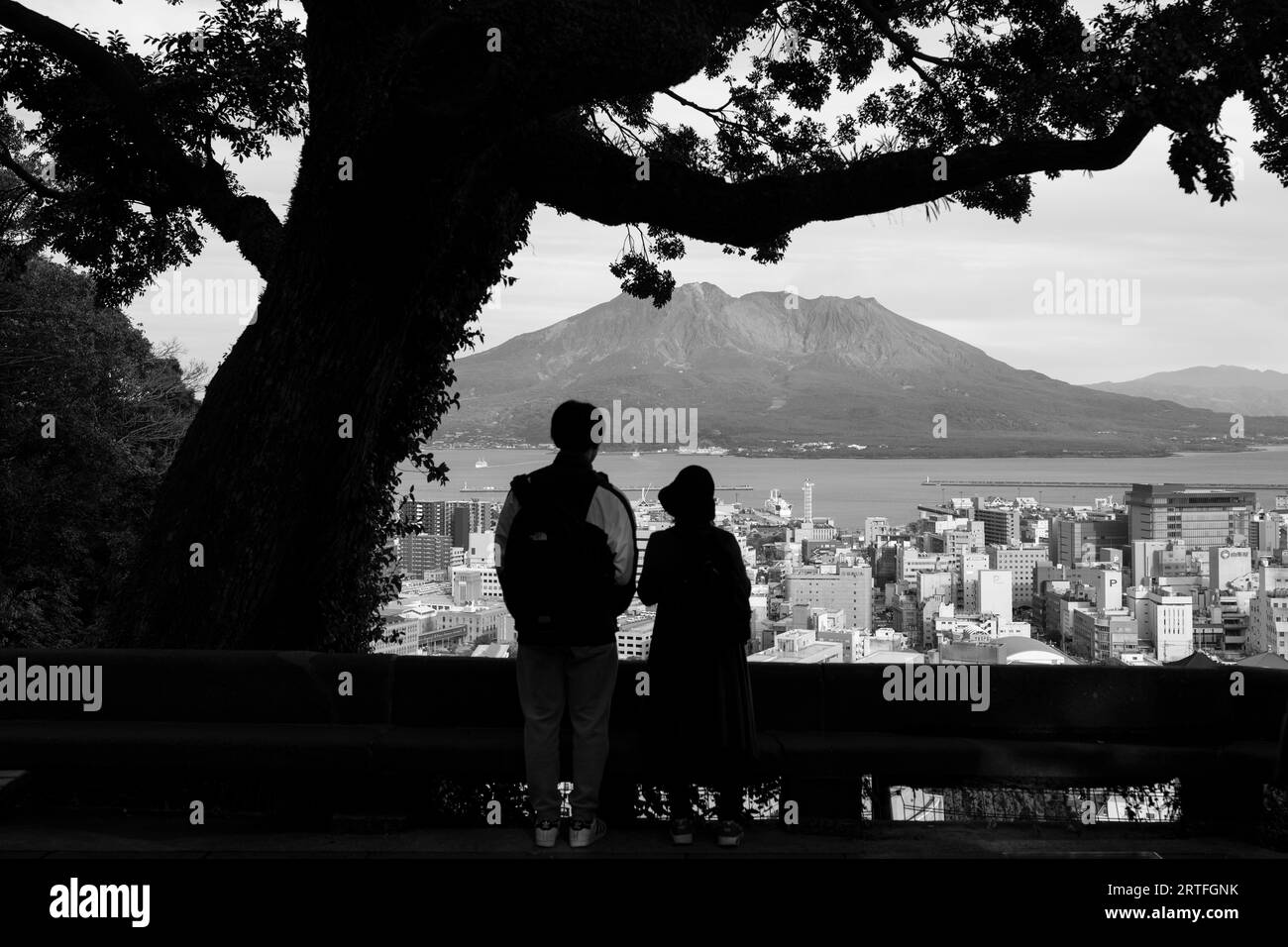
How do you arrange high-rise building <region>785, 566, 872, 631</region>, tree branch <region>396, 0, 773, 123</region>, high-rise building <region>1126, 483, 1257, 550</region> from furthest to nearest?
high-rise building <region>1126, 483, 1257, 550</region>, high-rise building <region>785, 566, 872, 631</region>, tree branch <region>396, 0, 773, 123</region>

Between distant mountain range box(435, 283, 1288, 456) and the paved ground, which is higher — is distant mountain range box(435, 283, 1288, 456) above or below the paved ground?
above

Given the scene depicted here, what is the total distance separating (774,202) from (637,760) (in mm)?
3535

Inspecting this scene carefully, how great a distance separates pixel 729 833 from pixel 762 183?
3989 mm

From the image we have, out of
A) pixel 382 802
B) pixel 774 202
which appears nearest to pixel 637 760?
pixel 382 802

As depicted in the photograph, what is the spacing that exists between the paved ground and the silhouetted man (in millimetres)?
275

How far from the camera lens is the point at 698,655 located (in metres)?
4.80

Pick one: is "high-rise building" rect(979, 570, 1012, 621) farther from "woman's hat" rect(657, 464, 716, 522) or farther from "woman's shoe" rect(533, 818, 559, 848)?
"woman's shoe" rect(533, 818, 559, 848)

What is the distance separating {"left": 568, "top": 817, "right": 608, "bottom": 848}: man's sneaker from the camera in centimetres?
464

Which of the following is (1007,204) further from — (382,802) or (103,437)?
(103,437)

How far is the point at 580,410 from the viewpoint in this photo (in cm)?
477

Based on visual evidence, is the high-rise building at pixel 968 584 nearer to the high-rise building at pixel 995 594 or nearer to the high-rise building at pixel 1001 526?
the high-rise building at pixel 995 594

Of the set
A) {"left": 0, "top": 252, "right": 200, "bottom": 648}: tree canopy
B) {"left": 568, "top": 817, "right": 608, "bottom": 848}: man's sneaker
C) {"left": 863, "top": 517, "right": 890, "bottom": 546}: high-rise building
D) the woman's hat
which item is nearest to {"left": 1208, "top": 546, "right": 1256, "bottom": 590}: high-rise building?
{"left": 863, "top": 517, "right": 890, "bottom": 546}: high-rise building

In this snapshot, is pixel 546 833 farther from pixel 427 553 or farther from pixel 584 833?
pixel 427 553

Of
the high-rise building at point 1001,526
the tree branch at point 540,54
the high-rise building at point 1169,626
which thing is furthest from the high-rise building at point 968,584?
the tree branch at point 540,54
